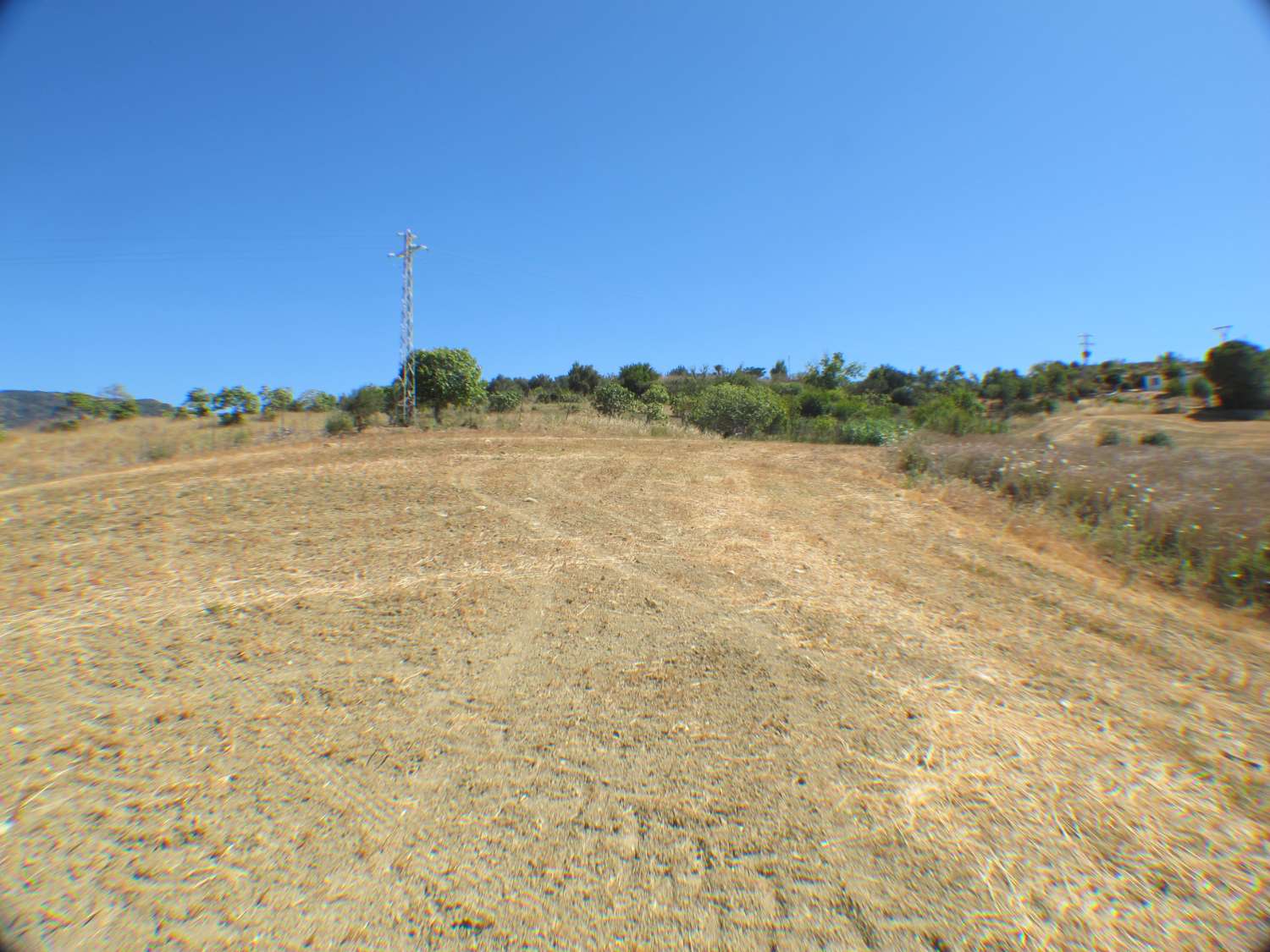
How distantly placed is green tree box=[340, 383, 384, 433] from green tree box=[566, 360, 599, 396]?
22.5 m

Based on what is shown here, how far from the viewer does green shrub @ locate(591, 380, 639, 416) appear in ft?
75.2

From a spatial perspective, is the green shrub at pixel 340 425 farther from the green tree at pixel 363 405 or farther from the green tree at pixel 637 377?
the green tree at pixel 637 377

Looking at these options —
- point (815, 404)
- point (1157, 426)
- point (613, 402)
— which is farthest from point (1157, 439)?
point (613, 402)

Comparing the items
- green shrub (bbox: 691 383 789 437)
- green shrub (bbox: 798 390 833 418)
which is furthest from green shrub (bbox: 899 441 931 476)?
green shrub (bbox: 798 390 833 418)

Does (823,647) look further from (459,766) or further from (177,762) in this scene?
(177,762)

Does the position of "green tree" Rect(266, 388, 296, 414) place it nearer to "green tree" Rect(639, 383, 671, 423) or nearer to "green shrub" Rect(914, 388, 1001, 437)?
"green tree" Rect(639, 383, 671, 423)

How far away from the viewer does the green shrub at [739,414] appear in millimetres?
20406

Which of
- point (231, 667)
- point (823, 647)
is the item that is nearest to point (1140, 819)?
point (823, 647)

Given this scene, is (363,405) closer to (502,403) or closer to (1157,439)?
(502,403)

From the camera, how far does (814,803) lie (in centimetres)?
278

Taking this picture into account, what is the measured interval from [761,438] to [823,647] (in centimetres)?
1489

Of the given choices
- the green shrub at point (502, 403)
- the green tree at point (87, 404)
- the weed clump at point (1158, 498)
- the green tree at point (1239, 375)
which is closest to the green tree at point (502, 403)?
the green shrub at point (502, 403)

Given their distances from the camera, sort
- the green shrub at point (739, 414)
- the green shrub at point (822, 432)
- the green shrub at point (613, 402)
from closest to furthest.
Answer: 1. the green shrub at point (822, 432)
2. the green shrub at point (739, 414)
3. the green shrub at point (613, 402)

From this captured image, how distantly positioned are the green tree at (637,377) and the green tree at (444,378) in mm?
15647
